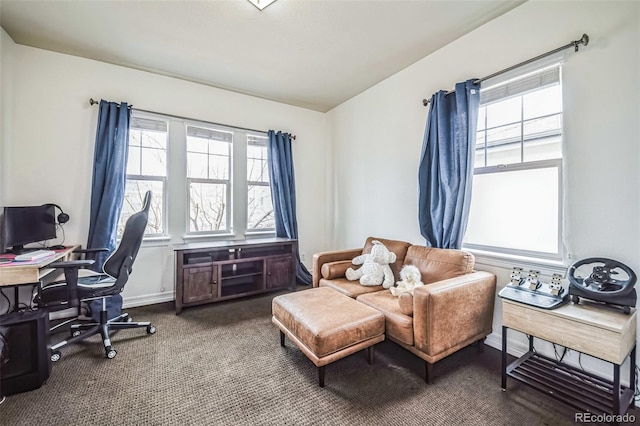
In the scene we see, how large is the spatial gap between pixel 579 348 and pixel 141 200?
13.5 ft

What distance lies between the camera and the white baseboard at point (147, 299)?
3096 mm

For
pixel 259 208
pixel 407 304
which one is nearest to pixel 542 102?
pixel 407 304

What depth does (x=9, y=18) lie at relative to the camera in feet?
7.47

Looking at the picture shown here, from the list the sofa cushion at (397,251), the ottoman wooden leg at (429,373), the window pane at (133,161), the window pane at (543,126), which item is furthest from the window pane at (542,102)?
the window pane at (133,161)

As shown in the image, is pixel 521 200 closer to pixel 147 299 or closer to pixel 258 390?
pixel 258 390

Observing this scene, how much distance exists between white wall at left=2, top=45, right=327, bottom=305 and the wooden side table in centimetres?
356

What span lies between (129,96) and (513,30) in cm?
390

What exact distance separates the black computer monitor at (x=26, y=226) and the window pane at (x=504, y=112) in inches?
169

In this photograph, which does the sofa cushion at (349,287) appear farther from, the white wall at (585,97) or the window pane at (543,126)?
the window pane at (543,126)

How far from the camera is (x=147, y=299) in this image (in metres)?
3.20

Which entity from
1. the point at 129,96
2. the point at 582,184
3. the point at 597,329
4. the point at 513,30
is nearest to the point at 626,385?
the point at 597,329

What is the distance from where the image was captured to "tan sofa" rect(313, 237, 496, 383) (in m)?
1.77

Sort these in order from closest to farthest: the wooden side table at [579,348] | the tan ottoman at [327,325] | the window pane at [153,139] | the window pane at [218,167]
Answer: the wooden side table at [579,348] < the tan ottoman at [327,325] < the window pane at [153,139] < the window pane at [218,167]

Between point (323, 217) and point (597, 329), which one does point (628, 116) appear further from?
point (323, 217)
